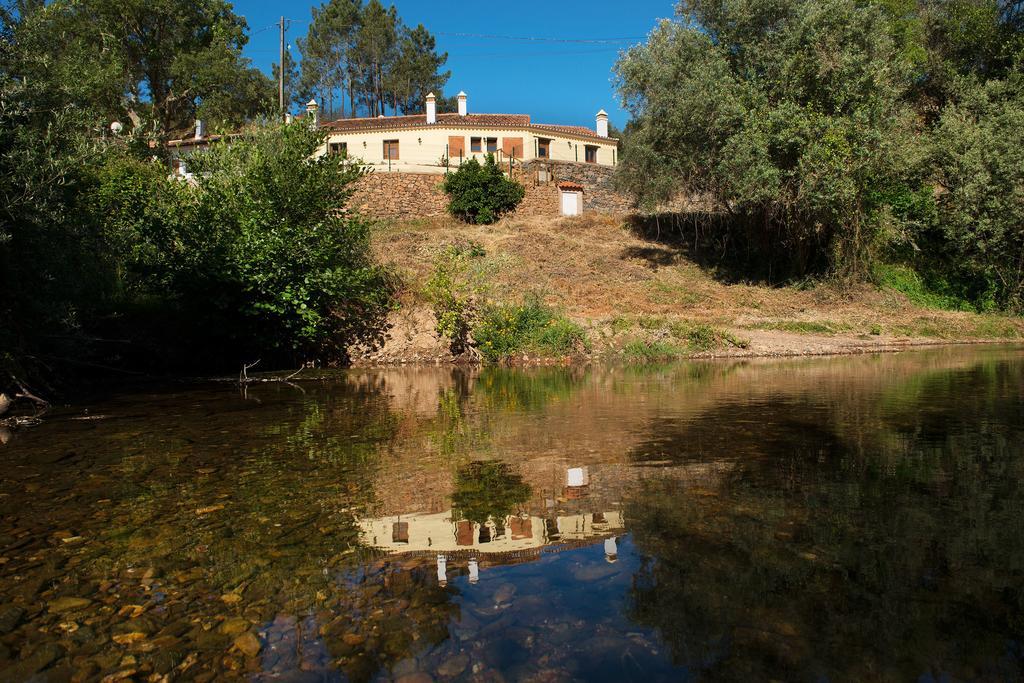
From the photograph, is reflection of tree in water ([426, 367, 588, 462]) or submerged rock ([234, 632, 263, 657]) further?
reflection of tree in water ([426, 367, 588, 462])

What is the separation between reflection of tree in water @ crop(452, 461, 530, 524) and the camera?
634cm

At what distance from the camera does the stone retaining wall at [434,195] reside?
4275 cm

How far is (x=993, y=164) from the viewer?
29500 millimetres

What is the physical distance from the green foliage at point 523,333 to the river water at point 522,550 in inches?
425

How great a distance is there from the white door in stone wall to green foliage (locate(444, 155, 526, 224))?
2.70m

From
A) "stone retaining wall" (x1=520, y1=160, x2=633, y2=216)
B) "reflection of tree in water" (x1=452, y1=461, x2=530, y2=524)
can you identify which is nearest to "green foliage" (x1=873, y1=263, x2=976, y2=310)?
"stone retaining wall" (x1=520, y1=160, x2=633, y2=216)

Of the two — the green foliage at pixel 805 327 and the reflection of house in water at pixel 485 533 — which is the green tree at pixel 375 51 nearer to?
the green foliage at pixel 805 327

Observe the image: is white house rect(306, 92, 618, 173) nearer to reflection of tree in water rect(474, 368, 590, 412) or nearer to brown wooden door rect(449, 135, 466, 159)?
brown wooden door rect(449, 135, 466, 159)

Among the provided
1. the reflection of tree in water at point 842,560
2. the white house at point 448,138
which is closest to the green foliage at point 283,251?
the reflection of tree in water at point 842,560

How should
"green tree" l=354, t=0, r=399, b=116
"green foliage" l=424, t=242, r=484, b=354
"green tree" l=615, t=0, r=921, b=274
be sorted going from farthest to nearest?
"green tree" l=354, t=0, r=399, b=116
"green tree" l=615, t=0, r=921, b=274
"green foliage" l=424, t=242, r=484, b=354

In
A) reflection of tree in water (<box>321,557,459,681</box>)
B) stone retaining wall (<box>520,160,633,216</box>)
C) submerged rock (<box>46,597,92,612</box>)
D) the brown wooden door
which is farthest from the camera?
the brown wooden door

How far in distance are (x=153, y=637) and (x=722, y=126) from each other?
28983 millimetres

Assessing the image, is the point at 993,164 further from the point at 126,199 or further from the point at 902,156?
the point at 126,199

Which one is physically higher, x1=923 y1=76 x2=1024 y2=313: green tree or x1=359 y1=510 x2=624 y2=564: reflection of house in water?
x1=923 y1=76 x2=1024 y2=313: green tree
